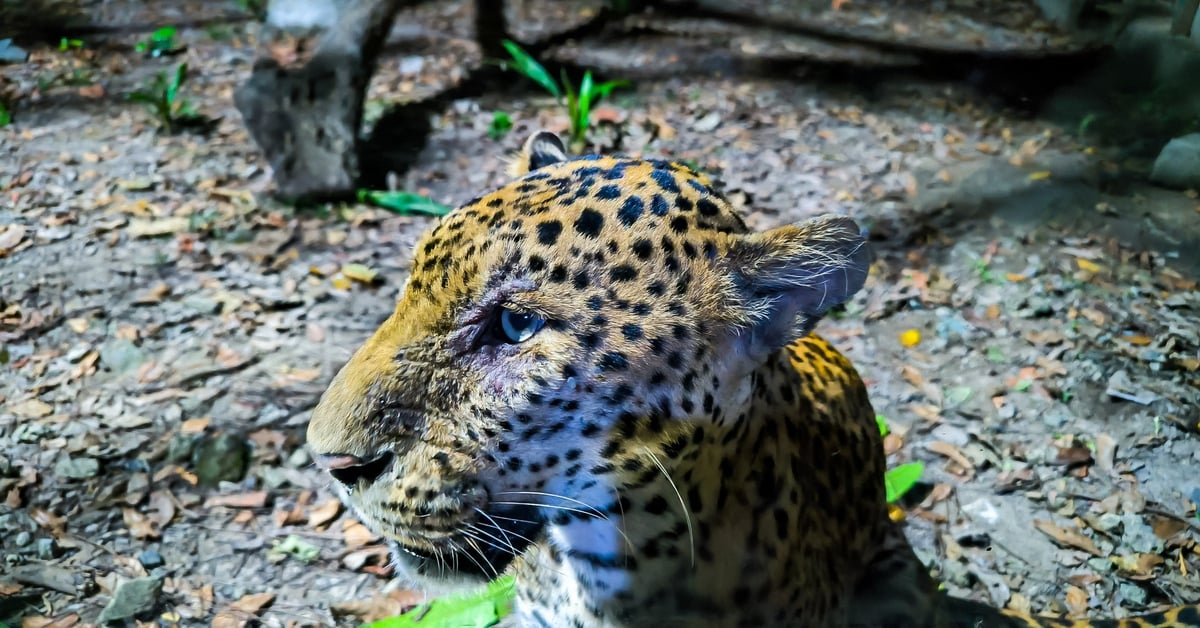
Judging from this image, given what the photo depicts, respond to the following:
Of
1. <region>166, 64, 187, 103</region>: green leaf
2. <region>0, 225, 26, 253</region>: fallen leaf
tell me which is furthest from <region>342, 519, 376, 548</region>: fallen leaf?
<region>166, 64, 187, 103</region>: green leaf

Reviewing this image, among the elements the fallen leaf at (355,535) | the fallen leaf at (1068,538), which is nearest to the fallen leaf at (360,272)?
the fallen leaf at (355,535)

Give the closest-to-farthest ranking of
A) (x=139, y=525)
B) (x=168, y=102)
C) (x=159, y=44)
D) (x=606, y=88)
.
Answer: (x=139, y=525) → (x=168, y=102) → (x=606, y=88) → (x=159, y=44)

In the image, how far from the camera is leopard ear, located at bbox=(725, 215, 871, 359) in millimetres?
2027

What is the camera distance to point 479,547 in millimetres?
2160

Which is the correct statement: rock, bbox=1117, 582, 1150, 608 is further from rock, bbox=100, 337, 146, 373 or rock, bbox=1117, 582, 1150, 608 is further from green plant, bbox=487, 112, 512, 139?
green plant, bbox=487, 112, 512, 139

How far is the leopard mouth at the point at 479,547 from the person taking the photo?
83.2 inches

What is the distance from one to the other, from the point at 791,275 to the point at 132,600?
2.51 m

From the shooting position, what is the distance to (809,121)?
21.6 feet

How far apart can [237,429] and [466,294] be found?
92.0 inches

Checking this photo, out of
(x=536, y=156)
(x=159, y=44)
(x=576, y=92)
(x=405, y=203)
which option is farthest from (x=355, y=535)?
(x=159, y=44)

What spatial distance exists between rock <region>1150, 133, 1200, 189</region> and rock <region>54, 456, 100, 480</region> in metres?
4.73

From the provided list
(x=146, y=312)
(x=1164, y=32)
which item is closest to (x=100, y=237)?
(x=146, y=312)

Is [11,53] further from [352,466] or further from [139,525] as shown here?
[352,466]

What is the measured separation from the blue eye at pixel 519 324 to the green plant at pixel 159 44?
6.49 m
